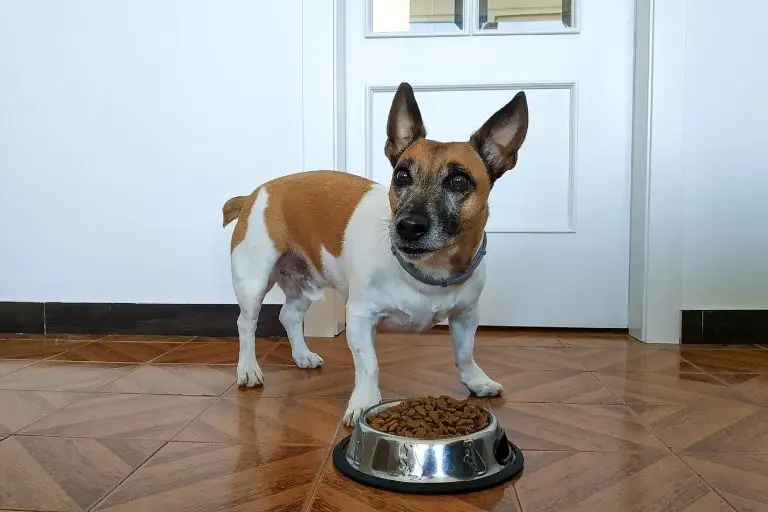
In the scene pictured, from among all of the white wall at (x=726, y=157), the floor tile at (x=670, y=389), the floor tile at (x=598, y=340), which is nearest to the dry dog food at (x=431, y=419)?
the floor tile at (x=670, y=389)

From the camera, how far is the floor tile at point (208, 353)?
2230mm

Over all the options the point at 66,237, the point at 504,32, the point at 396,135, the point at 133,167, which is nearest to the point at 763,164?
the point at 504,32

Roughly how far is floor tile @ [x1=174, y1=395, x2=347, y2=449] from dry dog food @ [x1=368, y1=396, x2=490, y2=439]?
0.18m

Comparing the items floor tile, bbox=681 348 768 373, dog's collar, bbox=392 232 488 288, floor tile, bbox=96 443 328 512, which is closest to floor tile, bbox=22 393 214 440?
floor tile, bbox=96 443 328 512

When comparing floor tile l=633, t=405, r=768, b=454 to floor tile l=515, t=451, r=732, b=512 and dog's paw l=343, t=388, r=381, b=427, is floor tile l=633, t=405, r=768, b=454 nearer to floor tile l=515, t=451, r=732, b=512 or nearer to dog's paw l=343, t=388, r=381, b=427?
floor tile l=515, t=451, r=732, b=512

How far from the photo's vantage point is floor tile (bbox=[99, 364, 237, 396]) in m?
1.83

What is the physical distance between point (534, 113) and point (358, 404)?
1613 mm

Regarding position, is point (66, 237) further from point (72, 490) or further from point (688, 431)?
point (688, 431)

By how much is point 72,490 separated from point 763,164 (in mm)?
2539

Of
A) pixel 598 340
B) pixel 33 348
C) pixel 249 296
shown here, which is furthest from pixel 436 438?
pixel 33 348

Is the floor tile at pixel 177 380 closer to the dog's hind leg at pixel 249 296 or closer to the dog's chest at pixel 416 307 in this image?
the dog's hind leg at pixel 249 296

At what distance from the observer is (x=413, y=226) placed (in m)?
1.39

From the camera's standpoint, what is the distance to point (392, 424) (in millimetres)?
1258

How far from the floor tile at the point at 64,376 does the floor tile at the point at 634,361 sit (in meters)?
1.52
